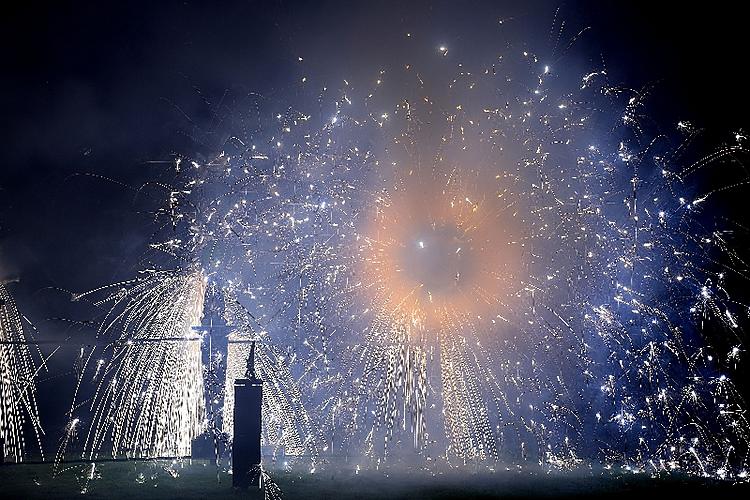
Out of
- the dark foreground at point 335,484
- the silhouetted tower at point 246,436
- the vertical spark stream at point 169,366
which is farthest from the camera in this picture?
the vertical spark stream at point 169,366

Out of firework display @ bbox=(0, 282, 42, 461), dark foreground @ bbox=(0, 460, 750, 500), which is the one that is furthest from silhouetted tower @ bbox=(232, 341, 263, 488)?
→ firework display @ bbox=(0, 282, 42, 461)

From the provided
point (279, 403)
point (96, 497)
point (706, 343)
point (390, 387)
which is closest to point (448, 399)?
point (390, 387)

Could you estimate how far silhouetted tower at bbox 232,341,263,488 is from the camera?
10859mm

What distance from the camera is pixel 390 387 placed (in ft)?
59.0

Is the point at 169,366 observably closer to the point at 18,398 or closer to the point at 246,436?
the point at 246,436

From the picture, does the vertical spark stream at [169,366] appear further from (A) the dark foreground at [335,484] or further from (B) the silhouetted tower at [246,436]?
(B) the silhouetted tower at [246,436]

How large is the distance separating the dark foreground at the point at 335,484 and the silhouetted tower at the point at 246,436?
234 mm

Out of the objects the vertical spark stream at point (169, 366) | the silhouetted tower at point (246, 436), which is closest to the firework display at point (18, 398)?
the vertical spark stream at point (169, 366)

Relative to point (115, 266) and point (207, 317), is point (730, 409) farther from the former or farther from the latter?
point (115, 266)

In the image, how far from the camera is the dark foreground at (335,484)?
36.4 feet

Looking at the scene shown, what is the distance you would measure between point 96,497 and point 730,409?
13526mm

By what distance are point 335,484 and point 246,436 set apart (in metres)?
2.50

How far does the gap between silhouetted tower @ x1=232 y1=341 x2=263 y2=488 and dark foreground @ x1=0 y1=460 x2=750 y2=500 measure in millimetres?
234

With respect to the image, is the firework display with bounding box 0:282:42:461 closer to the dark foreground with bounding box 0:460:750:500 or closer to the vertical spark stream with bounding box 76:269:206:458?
the vertical spark stream with bounding box 76:269:206:458
